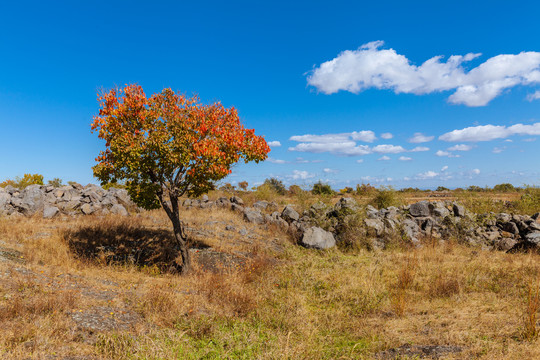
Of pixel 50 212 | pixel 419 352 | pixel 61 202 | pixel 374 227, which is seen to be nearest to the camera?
pixel 419 352

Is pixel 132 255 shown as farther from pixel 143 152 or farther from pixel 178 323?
pixel 178 323

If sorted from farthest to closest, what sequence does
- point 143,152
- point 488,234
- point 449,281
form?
point 488,234 < point 143,152 < point 449,281

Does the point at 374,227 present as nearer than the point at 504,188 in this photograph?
Yes

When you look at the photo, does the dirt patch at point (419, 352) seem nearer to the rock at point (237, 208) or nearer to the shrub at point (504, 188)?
the rock at point (237, 208)

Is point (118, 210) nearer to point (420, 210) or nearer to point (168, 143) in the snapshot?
point (168, 143)

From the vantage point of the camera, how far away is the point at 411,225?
1783cm

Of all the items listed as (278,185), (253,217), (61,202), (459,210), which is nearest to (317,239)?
(253,217)

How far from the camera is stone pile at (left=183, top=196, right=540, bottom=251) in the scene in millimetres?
16094

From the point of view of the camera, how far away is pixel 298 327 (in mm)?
6383

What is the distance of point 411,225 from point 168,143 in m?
14.0

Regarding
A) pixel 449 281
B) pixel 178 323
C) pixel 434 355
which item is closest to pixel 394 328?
pixel 434 355

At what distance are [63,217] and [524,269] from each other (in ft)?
68.4

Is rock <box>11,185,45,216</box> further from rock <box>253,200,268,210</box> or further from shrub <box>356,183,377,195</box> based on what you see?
shrub <box>356,183,377,195</box>

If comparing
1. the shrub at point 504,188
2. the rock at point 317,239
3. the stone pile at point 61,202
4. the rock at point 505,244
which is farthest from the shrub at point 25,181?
the shrub at point 504,188
